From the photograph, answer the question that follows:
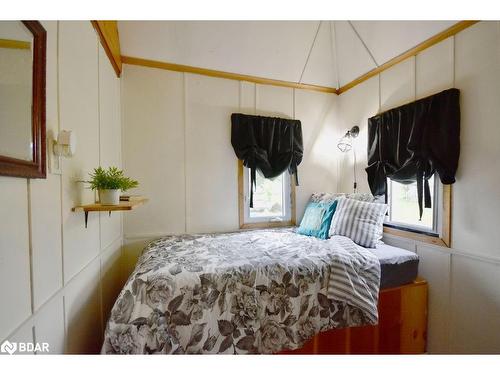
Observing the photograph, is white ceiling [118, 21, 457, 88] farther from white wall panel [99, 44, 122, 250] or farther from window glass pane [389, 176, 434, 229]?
window glass pane [389, 176, 434, 229]

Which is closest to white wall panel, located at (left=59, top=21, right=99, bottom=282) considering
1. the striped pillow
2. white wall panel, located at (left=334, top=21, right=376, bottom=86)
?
the striped pillow

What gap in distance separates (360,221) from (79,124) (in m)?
2.20

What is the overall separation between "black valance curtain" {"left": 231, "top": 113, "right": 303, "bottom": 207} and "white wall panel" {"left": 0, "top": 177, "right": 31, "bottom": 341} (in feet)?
6.10

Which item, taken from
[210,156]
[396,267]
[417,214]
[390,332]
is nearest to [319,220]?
[396,267]

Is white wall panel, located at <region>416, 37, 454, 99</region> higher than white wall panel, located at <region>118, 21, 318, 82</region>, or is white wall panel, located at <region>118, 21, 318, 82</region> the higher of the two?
white wall panel, located at <region>118, 21, 318, 82</region>

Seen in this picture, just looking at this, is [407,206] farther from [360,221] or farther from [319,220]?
[319,220]

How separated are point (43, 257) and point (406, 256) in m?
2.28

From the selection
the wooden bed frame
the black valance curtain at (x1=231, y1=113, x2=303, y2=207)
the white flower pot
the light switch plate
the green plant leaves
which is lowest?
the wooden bed frame

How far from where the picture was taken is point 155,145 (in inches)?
86.4

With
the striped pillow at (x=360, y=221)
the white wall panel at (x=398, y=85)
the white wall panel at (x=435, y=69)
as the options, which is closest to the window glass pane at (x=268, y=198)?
the striped pillow at (x=360, y=221)

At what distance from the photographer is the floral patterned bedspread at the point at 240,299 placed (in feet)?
3.67

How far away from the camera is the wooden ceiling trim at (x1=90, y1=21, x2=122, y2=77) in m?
1.46

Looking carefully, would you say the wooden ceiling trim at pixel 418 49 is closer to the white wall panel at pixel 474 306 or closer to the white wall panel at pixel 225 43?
the white wall panel at pixel 225 43
